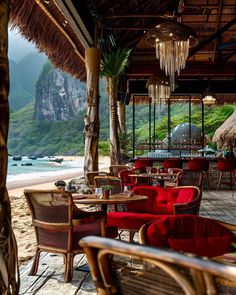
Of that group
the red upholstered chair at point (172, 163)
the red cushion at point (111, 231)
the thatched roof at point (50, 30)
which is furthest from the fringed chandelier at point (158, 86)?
the red cushion at point (111, 231)

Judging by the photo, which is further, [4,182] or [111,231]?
[111,231]

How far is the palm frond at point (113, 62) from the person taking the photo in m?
8.27

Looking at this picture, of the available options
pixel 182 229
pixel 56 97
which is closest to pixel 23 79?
pixel 56 97

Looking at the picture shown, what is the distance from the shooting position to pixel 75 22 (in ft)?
19.8

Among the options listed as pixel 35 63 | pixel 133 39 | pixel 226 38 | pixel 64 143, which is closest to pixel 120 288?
pixel 133 39

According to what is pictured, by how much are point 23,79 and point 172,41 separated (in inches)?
3336

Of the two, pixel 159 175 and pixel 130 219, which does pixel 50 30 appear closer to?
pixel 159 175

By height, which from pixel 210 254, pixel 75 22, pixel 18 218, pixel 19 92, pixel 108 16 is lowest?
pixel 18 218

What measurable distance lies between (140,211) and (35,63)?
96.2 m

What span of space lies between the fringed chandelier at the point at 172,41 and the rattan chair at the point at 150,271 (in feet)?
12.3

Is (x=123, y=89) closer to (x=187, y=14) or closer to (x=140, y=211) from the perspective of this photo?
(x=187, y=14)

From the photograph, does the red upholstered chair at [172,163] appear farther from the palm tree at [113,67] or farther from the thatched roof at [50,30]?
the thatched roof at [50,30]

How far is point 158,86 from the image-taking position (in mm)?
7906

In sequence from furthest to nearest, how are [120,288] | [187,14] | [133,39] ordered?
[133,39], [187,14], [120,288]
